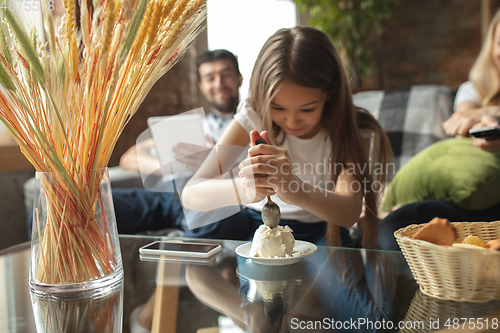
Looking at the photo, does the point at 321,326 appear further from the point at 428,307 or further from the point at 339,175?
the point at 339,175

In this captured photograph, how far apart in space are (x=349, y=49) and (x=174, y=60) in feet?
9.08

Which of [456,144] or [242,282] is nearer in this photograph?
[242,282]

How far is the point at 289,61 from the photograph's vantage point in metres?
0.93

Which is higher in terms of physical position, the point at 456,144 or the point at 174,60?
the point at 174,60

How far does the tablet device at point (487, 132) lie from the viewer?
106cm

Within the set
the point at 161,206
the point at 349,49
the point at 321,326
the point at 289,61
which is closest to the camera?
the point at 321,326

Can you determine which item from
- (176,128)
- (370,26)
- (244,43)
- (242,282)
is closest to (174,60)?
(242,282)

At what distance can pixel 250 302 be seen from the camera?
21.6 inches

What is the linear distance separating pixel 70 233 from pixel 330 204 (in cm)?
54

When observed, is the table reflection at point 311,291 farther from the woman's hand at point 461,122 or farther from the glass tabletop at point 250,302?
the woman's hand at point 461,122

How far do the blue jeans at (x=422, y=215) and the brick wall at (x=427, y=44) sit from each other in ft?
7.89

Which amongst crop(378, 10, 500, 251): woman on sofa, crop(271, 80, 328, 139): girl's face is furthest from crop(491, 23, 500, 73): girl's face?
crop(271, 80, 328, 139): girl's face

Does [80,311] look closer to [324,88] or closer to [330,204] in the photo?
[330,204]

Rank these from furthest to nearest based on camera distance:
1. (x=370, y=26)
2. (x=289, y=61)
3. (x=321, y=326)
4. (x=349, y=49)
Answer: (x=370, y=26), (x=349, y=49), (x=289, y=61), (x=321, y=326)
